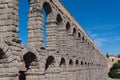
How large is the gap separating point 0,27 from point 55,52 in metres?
6.82

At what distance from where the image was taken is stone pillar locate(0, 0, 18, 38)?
12.7 m

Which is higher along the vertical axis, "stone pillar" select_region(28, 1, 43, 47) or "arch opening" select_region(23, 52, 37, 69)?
"stone pillar" select_region(28, 1, 43, 47)

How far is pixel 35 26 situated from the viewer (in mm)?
16391

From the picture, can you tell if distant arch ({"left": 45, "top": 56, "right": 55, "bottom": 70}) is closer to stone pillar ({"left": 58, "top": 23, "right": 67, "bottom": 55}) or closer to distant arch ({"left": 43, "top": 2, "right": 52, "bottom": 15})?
distant arch ({"left": 43, "top": 2, "right": 52, "bottom": 15})

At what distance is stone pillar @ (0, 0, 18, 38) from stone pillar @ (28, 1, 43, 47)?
3153 millimetres

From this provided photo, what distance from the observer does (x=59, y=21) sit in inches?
870

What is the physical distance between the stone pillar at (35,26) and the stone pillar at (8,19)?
3153 mm

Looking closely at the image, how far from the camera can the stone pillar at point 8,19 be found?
12734 millimetres

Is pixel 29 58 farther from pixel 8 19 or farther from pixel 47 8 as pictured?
pixel 47 8

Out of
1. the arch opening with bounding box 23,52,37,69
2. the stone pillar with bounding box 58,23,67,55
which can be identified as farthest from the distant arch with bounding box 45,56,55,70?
the stone pillar with bounding box 58,23,67,55

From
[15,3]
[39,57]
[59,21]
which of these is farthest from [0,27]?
[59,21]

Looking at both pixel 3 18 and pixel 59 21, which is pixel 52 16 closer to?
pixel 59 21

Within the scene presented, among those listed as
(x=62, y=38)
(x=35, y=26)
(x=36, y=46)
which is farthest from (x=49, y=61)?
(x=62, y=38)

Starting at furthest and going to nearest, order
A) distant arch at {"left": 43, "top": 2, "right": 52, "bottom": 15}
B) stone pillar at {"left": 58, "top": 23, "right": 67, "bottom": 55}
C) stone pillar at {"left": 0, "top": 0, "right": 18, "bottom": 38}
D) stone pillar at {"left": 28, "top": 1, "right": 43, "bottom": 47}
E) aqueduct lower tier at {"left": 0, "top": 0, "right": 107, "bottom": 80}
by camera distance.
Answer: stone pillar at {"left": 58, "top": 23, "right": 67, "bottom": 55} < distant arch at {"left": 43, "top": 2, "right": 52, "bottom": 15} < stone pillar at {"left": 28, "top": 1, "right": 43, "bottom": 47} < stone pillar at {"left": 0, "top": 0, "right": 18, "bottom": 38} < aqueduct lower tier at {"left": 0, "top": 0, "right": 107, "bottom": 80}
